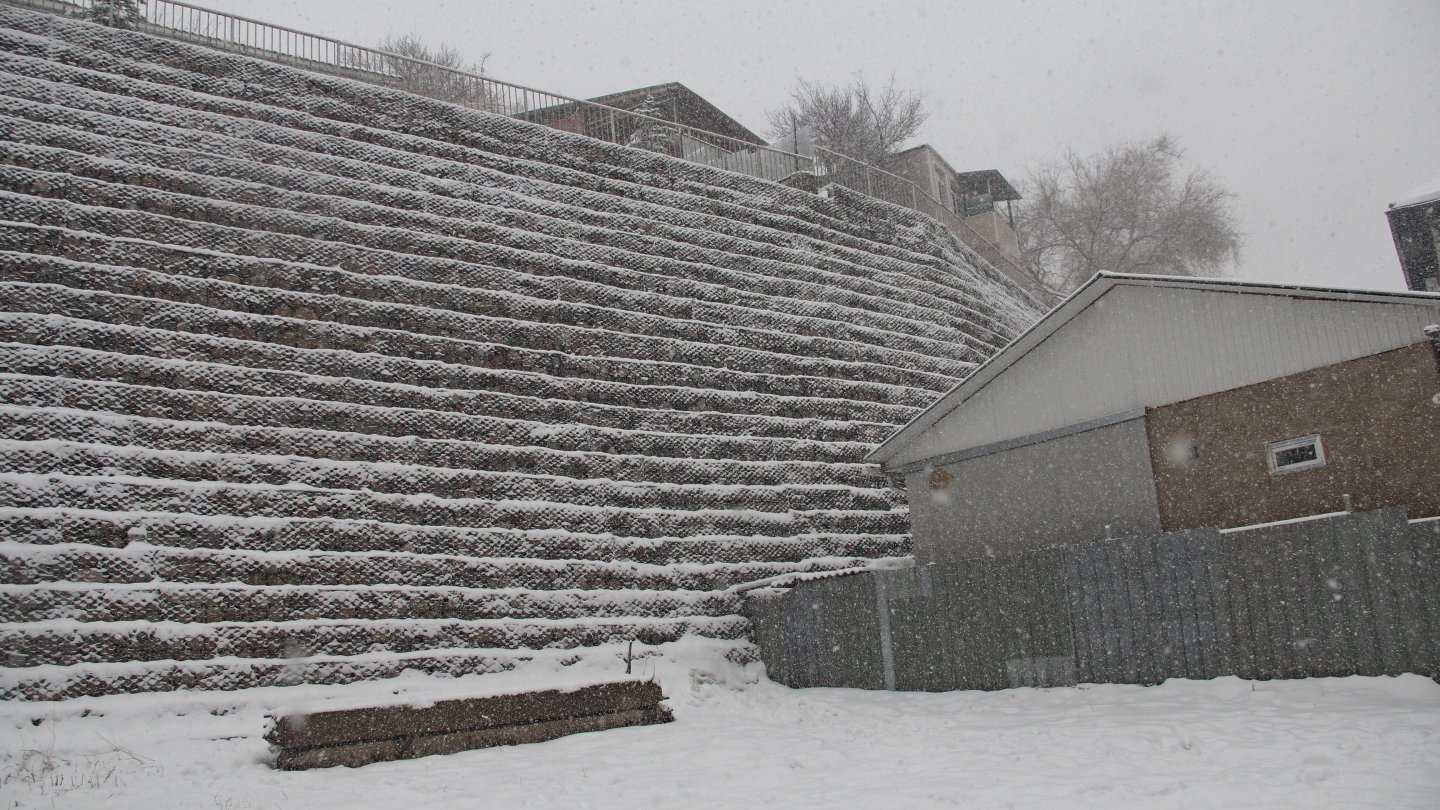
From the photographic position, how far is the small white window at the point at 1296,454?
30.9 ft

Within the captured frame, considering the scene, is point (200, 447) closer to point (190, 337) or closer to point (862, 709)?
point (190, 337)

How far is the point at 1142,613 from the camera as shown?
8.69 metres

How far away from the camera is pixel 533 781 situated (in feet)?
22.4

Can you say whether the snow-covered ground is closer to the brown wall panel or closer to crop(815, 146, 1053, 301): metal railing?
the brown wall panel

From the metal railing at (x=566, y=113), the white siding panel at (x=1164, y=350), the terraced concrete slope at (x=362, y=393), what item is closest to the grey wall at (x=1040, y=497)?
the white siding panel at (x=1164, y=350)

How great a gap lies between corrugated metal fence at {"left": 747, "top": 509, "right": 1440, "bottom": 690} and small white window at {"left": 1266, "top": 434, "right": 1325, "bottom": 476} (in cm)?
188

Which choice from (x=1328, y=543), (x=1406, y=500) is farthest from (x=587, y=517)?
(x=1406, y=500)

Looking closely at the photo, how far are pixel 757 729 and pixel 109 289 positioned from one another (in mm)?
8193

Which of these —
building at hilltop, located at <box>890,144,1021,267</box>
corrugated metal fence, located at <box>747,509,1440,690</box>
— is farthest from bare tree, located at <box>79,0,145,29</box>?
building at hilltop, located at <box>890,144,1021,267</box>

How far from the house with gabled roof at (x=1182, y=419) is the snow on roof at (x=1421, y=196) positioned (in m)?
10.6

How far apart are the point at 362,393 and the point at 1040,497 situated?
27.0ft

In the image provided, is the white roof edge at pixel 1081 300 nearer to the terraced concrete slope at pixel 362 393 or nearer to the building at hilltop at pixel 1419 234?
the terraced concrete slope at pixel 362 393

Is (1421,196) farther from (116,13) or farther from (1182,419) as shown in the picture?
(116,13)

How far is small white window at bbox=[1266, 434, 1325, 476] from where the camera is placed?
941cm
